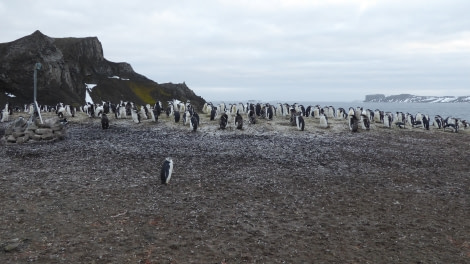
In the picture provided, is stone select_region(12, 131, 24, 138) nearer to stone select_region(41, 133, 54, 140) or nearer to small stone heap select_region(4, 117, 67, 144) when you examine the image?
small stone heap select_region(4, 117, 67, 144)

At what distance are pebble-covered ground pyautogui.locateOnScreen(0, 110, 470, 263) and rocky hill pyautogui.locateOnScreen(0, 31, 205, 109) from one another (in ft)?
107

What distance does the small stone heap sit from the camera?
20172 mm

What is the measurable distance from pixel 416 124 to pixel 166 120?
70.7ft

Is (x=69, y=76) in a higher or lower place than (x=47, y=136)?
higher

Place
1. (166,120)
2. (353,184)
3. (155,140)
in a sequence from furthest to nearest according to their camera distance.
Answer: (166,120)
(155,140)
(353,184)

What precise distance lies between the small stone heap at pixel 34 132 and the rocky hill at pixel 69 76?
28.1 m

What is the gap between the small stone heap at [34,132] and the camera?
20172 millimetres

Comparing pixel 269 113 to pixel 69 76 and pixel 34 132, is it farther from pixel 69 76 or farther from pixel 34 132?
pixel 69 76

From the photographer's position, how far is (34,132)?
20.7 meters

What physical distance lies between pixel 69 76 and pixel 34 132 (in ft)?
132

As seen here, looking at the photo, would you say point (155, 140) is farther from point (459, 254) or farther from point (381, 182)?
point (459, 254)

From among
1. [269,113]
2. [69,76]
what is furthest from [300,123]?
[69,76]

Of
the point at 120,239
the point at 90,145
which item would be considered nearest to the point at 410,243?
the point at 120,239

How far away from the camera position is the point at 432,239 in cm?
859
